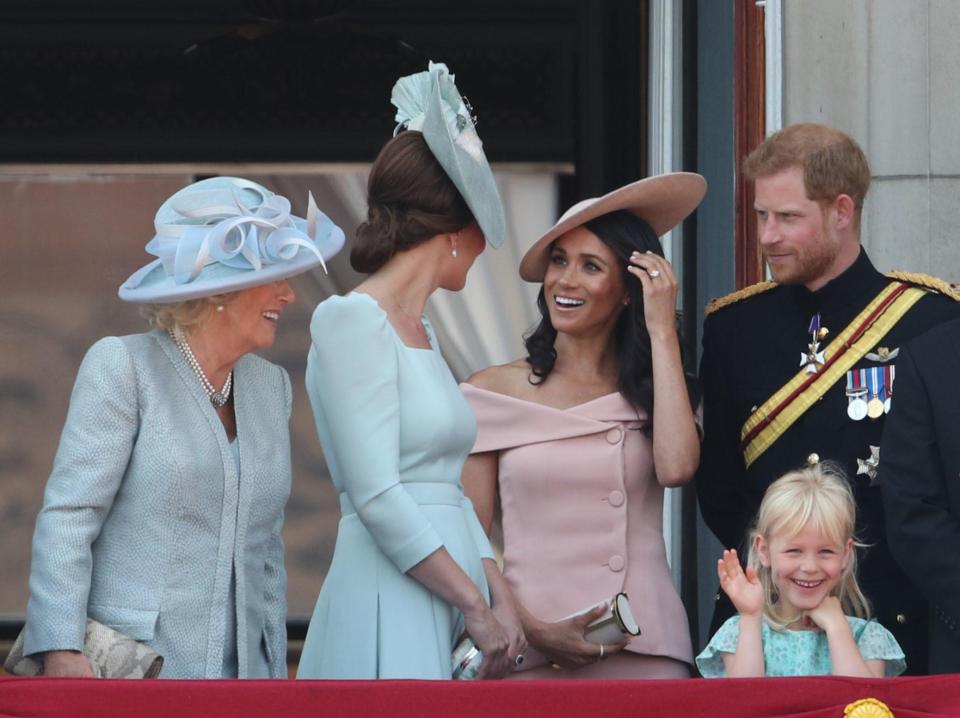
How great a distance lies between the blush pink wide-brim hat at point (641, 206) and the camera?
4102 mm

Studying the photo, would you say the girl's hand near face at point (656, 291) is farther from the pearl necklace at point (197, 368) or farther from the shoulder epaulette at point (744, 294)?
the pearl necklace at point (197, 368)

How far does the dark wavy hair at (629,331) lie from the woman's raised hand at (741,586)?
2.11ft

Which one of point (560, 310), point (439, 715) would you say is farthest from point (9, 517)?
point (439, 715)

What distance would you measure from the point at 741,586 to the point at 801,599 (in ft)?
0.51

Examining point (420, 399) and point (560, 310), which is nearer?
point (420, 399)

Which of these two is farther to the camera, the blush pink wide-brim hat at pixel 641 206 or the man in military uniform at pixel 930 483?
the blush pink wide-brim hat at pixel 641 206

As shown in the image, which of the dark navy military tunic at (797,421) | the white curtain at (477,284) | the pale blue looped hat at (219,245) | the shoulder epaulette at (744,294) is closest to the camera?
the pale blue looped hat at (219,245)

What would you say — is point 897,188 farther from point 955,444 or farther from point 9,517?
Result: point 9,517

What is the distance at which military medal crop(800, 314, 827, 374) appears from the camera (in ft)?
13.3

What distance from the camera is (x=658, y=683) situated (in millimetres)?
2984

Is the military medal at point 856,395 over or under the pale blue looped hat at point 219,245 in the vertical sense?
under

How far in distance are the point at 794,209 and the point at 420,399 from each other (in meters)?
0.99

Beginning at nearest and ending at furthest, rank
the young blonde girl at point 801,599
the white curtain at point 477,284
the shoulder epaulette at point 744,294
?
1. the young blonde girl at point 801,599
2. the shoulder epaulette at point 744,294
3. the white curtain at point 477,284

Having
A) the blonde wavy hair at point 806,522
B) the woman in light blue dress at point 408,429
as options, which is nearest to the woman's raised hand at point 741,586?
the blonde wavy hair at point 806,522
